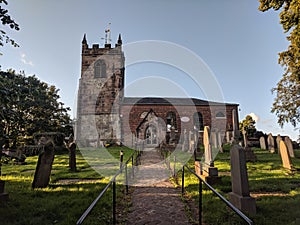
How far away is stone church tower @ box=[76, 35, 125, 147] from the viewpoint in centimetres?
2556

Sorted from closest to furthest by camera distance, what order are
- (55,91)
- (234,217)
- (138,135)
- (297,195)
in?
(234,217), (297,195), (55,91), (138,135)

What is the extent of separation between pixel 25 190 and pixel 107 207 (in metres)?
2.48

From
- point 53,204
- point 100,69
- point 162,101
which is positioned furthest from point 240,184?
point 162,101

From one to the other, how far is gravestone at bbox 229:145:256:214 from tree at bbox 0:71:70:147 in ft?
14.3

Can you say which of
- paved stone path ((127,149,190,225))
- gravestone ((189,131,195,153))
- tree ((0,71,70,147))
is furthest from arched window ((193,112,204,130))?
paved stone path ((127,149,190,225))

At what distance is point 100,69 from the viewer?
28.1 m

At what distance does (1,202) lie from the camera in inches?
167

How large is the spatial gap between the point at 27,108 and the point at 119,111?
13.0 meters

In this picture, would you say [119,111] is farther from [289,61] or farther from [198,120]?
[289,61]

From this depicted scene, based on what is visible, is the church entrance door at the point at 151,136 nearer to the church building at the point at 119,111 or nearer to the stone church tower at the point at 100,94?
the church building at the point at 119,111

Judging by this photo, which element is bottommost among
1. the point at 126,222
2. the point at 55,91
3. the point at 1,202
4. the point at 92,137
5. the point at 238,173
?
the point at 126,222

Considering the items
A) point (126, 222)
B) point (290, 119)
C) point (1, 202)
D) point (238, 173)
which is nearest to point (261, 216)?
point (238, 173)

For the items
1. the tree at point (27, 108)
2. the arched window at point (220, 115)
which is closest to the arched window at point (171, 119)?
the arched window at point (220, 115)

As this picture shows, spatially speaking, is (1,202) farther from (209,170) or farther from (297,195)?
(297,195)
